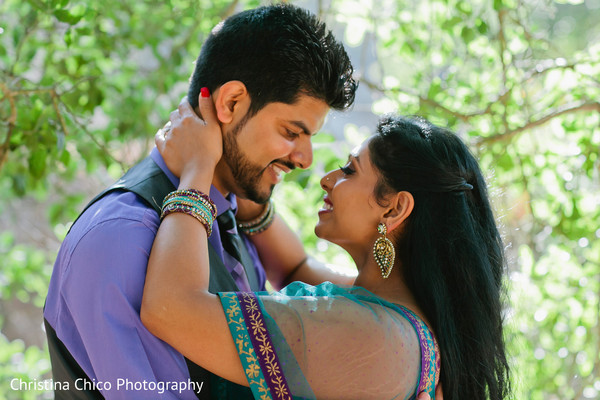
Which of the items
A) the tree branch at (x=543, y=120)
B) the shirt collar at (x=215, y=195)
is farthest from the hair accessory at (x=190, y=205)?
the tree branch at (x=543, y=120)

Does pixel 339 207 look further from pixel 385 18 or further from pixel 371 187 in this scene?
pixel 385 18

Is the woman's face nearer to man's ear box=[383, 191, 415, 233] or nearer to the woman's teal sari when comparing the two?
man's ear box=[383, 191, 415, 233]

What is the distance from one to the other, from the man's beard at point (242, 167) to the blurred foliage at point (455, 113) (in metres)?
0.61

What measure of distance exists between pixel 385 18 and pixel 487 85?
668 mm

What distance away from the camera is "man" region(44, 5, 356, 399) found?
59.1 inches

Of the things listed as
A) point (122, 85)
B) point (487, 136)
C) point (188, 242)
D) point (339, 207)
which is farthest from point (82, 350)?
point (122, 85)

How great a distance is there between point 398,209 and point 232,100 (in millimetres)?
608

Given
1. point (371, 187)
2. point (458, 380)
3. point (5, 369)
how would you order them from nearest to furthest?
point (458, 380) < point (371, 187) < point (5, 369)

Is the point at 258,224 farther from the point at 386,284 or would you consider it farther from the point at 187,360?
the point at 187,360

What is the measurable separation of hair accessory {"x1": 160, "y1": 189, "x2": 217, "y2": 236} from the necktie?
0.33 m

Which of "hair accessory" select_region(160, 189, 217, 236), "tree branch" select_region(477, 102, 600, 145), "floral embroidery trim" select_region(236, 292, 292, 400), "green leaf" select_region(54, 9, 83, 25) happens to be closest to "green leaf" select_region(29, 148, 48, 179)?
"green leaf" select_region(54, 9, 83, 25)

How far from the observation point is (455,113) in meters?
3.02

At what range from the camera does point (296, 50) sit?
195 centimetres

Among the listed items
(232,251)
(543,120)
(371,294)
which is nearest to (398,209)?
(371,294)
